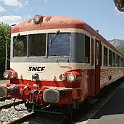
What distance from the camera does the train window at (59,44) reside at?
8.95m

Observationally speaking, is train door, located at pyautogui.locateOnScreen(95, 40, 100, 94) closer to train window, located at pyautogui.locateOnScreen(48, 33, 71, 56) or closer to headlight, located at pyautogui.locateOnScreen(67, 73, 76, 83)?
train window, located at pyautogui.locateOnScreen(48, 33, 71, 56)

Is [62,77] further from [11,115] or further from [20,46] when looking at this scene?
[11,115]

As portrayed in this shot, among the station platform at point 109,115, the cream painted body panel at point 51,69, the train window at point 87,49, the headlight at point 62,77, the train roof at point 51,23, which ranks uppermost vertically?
the train roof at point 51,23

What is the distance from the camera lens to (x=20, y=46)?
9656 millimetres

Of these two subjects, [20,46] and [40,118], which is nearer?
[40,118]

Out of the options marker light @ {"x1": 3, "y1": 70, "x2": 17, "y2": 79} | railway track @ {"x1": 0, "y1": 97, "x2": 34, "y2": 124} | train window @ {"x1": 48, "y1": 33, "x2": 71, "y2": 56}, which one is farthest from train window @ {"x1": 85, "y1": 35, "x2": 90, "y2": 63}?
railway track @ {"x1": 0, "y1": 97, "x2": 34, "y2": 124}

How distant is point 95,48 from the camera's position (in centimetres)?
1073

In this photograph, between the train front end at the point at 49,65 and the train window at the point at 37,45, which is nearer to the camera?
the train front end at the point at 49,65

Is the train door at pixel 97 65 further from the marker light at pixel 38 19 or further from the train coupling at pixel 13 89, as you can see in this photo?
the train coupling at pixel 13 89

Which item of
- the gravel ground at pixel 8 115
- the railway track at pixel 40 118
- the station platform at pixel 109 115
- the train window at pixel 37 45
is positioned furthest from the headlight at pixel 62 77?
the gravel ground at pixel 8 115

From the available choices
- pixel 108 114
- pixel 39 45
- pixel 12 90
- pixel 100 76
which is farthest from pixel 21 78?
pixel 100 76

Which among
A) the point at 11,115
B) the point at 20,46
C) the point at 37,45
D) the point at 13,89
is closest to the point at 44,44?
the point at 37,45

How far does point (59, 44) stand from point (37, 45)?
0.68 m

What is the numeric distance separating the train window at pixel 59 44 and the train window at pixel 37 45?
19cm
